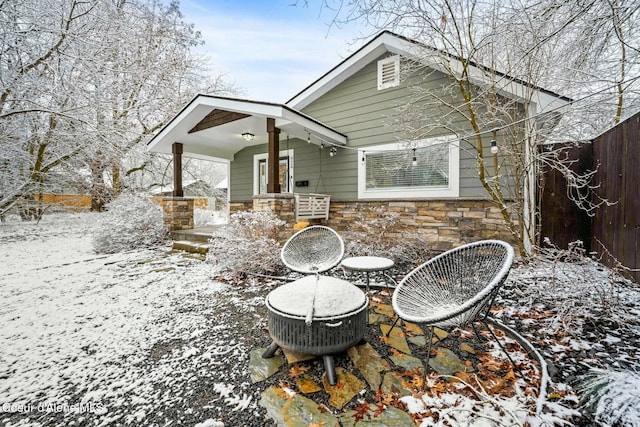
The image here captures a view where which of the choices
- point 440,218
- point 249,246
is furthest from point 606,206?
point 249,246

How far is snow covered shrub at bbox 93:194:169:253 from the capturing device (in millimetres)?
6371

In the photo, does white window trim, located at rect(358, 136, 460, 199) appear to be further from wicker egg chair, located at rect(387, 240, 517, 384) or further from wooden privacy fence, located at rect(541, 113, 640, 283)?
wicker egg chair, located at rect(387, 240, 517, 384)

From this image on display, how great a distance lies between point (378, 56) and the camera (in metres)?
6.21

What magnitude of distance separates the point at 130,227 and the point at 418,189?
22.7 ft

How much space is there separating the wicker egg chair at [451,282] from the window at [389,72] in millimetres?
4895

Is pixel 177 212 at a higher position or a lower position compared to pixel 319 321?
higher

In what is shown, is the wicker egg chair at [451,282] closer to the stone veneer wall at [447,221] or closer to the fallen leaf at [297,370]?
the fallen leaf at [297,370]

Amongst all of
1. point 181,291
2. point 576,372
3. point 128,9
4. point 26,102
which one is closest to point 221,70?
point 128,9

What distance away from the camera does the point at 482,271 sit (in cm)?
214

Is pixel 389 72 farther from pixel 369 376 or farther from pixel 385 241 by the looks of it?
pixel 369 376

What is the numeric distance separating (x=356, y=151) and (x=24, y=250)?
27.7 feet

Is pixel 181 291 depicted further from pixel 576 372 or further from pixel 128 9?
pixel 128 9

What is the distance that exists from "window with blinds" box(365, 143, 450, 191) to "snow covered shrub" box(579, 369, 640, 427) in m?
4.21

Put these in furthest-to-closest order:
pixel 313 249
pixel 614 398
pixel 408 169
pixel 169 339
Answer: pixel 408 169 → pixel 313 249 → pixel 169 339 → pixel 614 398
